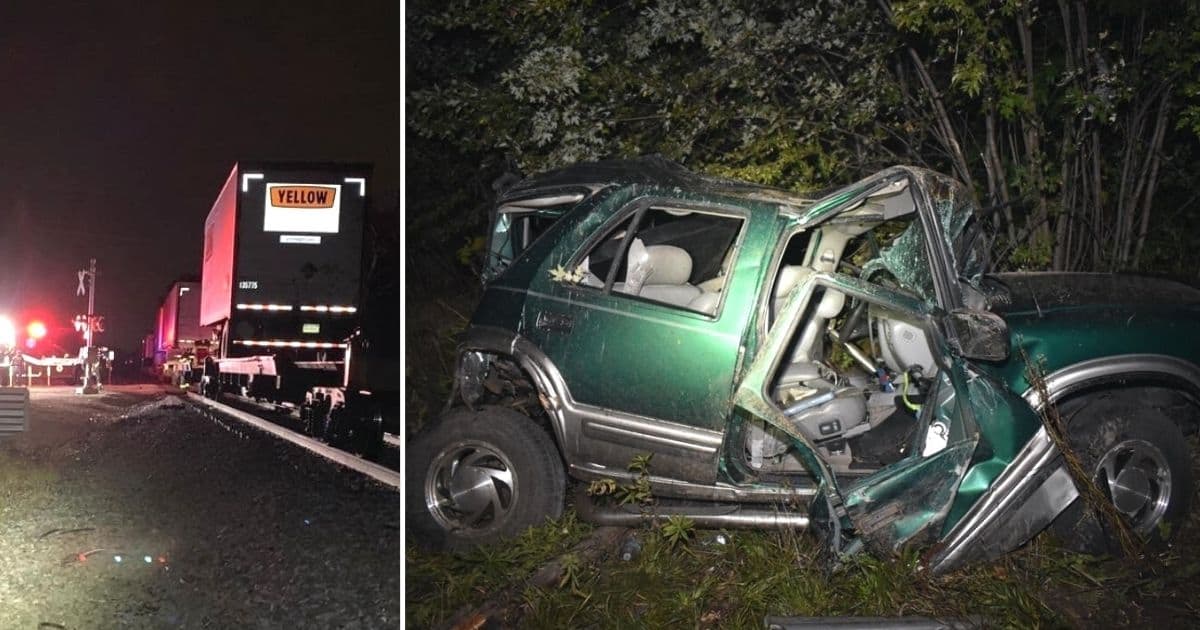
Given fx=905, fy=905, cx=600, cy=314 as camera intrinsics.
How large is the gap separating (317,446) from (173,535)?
6.21ft

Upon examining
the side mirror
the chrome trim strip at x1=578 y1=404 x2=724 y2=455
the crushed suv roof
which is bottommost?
the chrome trim strip at x1=578 y1=404 x2=724 y2=455

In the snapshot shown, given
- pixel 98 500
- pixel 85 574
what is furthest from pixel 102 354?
pixel 85 574

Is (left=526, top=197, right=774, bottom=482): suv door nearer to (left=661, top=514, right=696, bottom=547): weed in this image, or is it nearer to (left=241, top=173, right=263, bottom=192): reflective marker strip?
(left=661, top=514, right=696, bottom=547): weed

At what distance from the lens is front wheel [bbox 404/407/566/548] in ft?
14.5

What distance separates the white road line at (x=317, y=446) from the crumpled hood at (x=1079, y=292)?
344 cm

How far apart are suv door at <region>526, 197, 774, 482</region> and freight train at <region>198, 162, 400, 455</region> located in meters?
2.19

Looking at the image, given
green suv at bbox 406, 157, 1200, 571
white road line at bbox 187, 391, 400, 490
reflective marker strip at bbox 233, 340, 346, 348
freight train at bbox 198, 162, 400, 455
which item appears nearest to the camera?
green suv at bbox 406, 157, 1200, 571

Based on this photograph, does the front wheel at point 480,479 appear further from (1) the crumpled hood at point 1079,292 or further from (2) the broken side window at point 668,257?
(1) the crumpled hood at point 1079,292

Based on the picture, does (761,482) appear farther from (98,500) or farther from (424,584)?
(98,500)

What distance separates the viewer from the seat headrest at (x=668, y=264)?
4.71m

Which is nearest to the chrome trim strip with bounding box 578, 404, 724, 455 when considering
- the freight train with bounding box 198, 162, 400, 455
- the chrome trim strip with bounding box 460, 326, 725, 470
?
the chrome trim strip with bounding box 460, 326, 725, 470

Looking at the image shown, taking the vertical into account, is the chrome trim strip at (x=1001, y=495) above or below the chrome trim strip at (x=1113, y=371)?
below

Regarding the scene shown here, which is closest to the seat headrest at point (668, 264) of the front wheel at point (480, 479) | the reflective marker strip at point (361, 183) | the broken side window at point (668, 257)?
the broken side window at point (668, 257)

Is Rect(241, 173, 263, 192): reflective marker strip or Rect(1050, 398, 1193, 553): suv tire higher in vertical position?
Rect(241, 173, 263, 192): reflective marker strip
